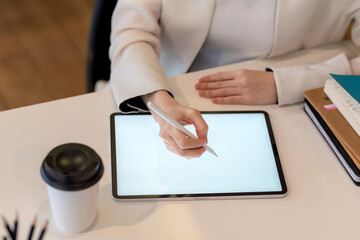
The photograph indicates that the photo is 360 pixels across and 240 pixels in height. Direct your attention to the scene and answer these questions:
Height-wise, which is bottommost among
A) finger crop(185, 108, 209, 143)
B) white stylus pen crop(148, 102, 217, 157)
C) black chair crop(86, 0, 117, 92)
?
black chair crop(86, 0, 117, 92)

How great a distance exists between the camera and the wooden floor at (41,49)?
2.07 meters

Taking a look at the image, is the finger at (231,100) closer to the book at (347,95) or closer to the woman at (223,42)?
the woman at (223,42)

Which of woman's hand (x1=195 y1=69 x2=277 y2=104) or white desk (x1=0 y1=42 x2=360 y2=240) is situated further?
woman's hand (x1=195 y1=69 x2=277 y2=104)

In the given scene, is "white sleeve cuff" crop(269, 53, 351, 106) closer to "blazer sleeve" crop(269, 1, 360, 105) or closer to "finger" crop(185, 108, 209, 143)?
"blazer sleeve" crop(269, 1, 360, 105)

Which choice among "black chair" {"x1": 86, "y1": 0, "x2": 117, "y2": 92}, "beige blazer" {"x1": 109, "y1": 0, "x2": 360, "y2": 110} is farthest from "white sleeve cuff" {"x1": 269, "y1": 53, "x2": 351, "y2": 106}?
"black chair" {"x1": 86, "y1": 0, "x2": 117, "y2": 92}

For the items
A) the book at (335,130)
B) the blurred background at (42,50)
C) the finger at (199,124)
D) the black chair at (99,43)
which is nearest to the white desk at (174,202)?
the book at (335,130)

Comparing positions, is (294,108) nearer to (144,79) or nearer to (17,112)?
(144,79)

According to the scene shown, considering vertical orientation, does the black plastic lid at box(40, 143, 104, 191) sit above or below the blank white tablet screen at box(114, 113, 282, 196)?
above

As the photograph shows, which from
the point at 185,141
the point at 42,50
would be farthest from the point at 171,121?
the point at 42,50

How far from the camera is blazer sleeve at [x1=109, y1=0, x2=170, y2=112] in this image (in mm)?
1002

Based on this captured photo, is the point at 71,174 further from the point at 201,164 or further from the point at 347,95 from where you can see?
the point at 347,95

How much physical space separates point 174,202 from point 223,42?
52 cm

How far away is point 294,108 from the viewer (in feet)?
3.54

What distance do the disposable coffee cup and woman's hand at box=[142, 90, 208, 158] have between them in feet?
0.71
